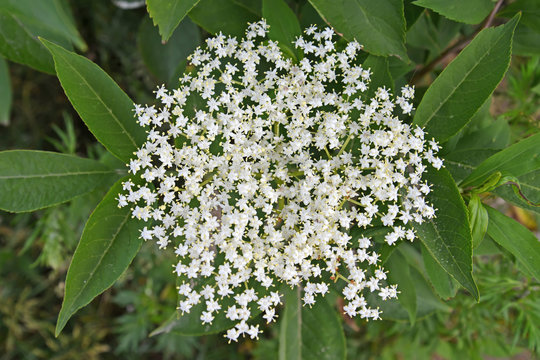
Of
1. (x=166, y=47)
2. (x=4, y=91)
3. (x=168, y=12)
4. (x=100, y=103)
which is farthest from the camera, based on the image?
(x=166, y=47)

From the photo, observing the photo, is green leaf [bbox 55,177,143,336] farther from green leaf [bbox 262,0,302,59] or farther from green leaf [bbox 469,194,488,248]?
green leaf [bbox 469,194,488,248]

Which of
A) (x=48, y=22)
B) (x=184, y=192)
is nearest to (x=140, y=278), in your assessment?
(x=184, y=192)

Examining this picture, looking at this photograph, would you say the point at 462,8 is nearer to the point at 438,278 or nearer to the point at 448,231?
the point at 448,231

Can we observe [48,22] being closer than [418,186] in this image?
Yes

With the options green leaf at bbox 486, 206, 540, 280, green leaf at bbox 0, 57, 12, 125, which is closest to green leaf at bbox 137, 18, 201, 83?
green leaf at bbox 0, 57, 12, 125

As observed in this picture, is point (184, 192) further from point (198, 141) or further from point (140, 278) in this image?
point (140, 278)

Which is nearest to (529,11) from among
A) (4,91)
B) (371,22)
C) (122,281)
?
(371,22)
